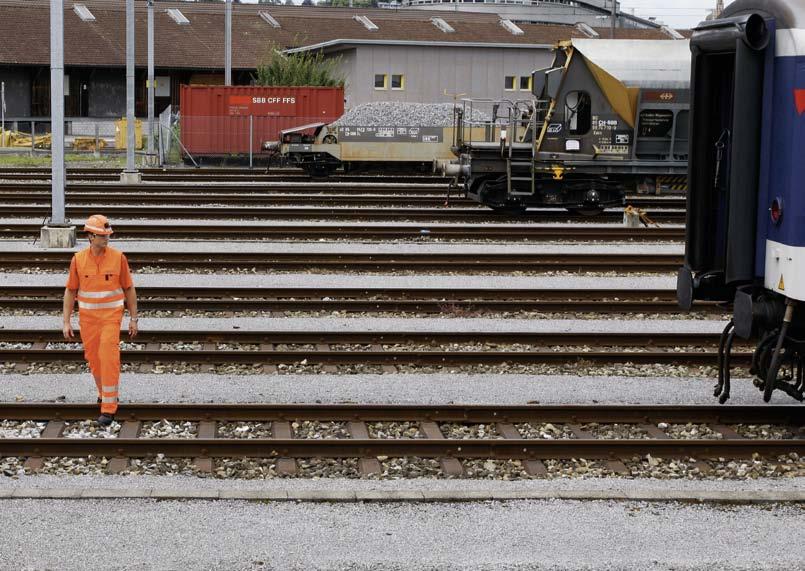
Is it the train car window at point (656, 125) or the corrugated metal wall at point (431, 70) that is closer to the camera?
the train car window at point (656, 125)

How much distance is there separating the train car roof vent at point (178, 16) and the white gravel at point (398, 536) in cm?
5512

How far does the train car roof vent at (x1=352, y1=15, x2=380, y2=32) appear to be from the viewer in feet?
202

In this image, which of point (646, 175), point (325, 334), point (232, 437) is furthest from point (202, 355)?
point (646, 175)

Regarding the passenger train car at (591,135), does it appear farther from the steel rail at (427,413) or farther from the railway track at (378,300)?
the steel rail at (427,413)

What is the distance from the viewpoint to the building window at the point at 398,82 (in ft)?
157

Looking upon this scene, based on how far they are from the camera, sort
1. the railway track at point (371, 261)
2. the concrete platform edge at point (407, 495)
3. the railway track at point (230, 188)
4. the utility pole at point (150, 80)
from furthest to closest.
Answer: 1. the utility pole at point (150, 80)
2. the railway track at point (230, 188)
3. the railway track at point (371, 261)
4. the concrete platform edge at point (407, 495)

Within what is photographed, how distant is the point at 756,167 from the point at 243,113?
31.6 meters

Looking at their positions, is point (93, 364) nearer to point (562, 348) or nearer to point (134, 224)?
point (562, 348)

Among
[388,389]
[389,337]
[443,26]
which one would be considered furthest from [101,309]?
[443,26]

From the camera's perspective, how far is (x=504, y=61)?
160 feet

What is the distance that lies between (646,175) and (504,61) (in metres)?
25.6

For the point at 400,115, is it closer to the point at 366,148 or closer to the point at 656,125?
the point at 366,148

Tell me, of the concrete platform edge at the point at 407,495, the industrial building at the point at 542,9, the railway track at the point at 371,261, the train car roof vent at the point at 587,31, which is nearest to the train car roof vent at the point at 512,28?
the train car roof vent at the point at 587,31

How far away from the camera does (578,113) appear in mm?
24094
